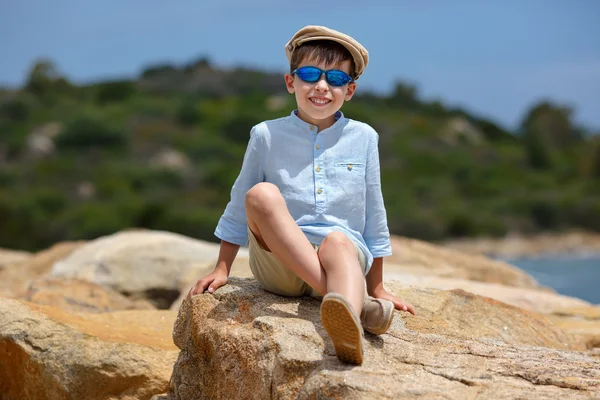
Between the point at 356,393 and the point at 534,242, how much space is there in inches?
1184

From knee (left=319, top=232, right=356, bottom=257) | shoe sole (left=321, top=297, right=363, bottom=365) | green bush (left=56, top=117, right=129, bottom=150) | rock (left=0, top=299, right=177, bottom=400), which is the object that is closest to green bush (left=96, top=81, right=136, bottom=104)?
green bush (left=56, top=117, right=129, bottom=150)

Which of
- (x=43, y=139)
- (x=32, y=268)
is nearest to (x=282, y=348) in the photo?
(x=32, y=268)

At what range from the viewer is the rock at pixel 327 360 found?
2.96m

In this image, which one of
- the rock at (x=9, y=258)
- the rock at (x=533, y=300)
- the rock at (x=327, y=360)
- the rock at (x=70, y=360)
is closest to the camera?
the rock at (x=327, y=360)

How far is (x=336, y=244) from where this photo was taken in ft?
11.2

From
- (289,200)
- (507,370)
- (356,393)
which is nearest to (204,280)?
(289,200)

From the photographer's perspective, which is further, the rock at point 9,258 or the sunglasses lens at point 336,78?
the rock at point 9,258

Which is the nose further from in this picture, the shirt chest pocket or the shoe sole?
the shoe sole

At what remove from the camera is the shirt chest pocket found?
12.3 feet

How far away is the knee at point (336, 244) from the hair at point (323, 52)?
0.77m

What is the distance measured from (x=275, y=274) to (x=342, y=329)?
2.34 ft

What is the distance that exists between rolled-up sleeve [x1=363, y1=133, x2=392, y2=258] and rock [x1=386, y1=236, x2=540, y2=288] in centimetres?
293

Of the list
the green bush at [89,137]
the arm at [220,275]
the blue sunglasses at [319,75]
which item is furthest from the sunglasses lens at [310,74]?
the green bush at [89,137]

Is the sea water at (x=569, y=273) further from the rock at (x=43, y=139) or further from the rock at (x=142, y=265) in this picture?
the rock at (x=43, y=139)
